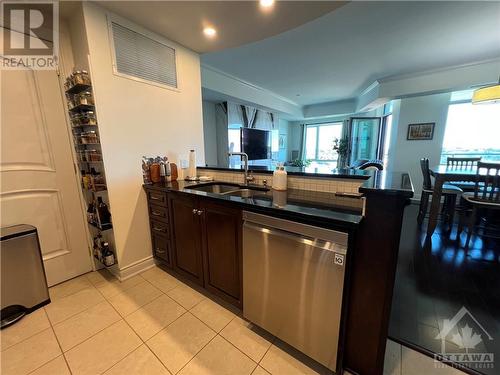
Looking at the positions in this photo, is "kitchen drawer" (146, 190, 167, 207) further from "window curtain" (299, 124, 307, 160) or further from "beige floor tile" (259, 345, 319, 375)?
"window curtain" (299, 124, 307, 160)

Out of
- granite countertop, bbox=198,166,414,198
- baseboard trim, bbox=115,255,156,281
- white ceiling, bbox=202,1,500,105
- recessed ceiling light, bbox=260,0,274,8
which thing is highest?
white ceiling, bbox=202,1,500,105

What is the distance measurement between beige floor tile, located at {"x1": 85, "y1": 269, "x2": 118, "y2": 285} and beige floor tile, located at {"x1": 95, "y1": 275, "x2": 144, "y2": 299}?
35 millimetres

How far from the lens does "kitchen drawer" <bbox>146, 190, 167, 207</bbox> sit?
1.98 meters

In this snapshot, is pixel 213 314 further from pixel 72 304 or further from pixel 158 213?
pixel 72 304

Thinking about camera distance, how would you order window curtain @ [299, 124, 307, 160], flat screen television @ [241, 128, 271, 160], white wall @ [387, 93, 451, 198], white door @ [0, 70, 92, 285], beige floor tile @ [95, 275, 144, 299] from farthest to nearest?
window curtain @ [299, 124, 307, 160], flat screen television @ [241, 128, 271, 160], white wall @ [387, 93, 451, 198], beige floor tile @ [95, 275, 144, 299], white door @ [0, 70, 92, 285]

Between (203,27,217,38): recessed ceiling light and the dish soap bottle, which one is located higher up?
(203,27,217,38): recessed ceiling light

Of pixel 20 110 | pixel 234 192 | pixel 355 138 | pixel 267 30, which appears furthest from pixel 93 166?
pixel 355 138

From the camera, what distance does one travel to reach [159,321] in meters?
1.57

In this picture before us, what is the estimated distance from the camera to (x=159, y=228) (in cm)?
212

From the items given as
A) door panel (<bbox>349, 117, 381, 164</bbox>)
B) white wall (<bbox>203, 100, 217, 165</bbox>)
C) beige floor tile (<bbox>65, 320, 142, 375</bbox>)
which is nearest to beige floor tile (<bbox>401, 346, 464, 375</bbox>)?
beige floor tile (<bbox>65, 320, 142, 375</bbox>)

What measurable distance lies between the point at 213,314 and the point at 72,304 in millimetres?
1232

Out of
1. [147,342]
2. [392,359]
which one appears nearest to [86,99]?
[147,342]

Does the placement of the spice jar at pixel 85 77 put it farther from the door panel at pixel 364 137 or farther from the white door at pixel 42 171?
the door panel at pixel 364 137

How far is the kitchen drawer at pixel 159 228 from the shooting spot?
80.5 inches
